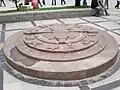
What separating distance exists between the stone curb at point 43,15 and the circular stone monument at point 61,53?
3.25 meters

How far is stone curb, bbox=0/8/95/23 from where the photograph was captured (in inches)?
390

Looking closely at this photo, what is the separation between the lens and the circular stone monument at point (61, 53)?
4.90 m

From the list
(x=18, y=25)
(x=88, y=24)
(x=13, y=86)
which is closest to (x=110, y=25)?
(x=88, y=24)

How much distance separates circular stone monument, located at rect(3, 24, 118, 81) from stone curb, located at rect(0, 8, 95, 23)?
325 centimetres

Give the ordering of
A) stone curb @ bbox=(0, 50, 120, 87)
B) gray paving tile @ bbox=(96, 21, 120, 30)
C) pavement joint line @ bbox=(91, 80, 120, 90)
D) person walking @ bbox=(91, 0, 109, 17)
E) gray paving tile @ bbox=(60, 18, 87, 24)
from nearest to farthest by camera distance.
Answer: pavement joint line @ bbox=(91, 80, 120, 90)
stone curb @ bbox=(0, 50, 120, 87)
gray paving tile @ bbox=(96, 21, 120, 30)
gray paving tile @ bbox=(60, 18, 87, 24)
person walking @ bbox=(91, 0, 109, 17)

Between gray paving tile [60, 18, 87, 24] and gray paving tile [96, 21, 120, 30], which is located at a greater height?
gray paving tile [60, 18, 87, 24]

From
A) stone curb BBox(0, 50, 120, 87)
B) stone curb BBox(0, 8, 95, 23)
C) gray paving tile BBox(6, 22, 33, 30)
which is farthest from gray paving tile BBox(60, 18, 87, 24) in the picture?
stone curb BBox(0, 50, 120, 87)

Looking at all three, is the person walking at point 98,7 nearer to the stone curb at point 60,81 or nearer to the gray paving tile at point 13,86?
the stone curb at point 60,81

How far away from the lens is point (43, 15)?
1041 cm

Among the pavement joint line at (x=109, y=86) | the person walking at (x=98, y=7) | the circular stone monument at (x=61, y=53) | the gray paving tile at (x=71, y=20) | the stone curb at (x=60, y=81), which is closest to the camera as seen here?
the pavement joint line at (x=109, y=86)

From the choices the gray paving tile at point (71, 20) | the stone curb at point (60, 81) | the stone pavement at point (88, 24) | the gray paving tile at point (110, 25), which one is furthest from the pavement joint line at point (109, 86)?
the gray paving tile at point (71, 20)

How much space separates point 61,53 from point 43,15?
17.2 feet

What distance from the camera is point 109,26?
911cm

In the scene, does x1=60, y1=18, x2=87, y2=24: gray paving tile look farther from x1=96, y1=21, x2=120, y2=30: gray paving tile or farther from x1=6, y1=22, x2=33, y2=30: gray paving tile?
x1=6, y1=22, x2=33, y2=30: gray paving tile
